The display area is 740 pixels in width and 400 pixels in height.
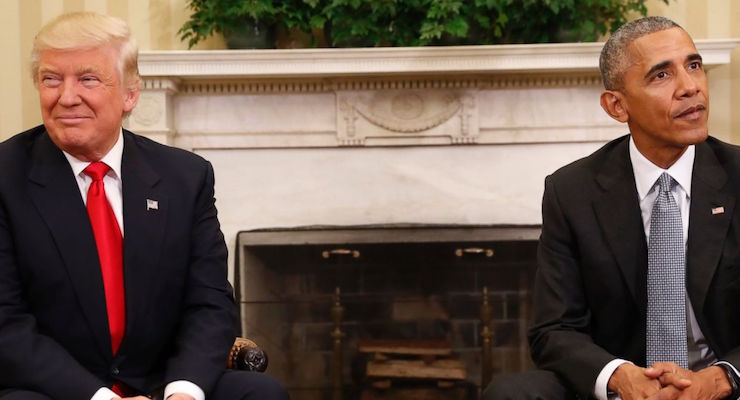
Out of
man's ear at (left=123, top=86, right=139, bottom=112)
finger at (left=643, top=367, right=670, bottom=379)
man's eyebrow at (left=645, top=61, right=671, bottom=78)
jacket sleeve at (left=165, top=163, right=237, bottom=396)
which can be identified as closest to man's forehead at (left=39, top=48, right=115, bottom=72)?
man's ear at (left=123, top=86, right=139, bottom=112)

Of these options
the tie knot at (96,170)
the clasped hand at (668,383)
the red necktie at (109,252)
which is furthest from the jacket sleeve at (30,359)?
the clasped hand at (668,383)

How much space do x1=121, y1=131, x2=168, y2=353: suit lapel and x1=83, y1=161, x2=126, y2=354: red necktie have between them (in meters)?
0.02

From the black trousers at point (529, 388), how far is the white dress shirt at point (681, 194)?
0.30 m

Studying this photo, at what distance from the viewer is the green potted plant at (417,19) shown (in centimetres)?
338

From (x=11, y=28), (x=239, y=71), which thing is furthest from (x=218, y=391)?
(x=11, y=28)

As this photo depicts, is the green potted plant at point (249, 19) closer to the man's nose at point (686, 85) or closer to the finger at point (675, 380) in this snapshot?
the man's nose at point (686, 85)

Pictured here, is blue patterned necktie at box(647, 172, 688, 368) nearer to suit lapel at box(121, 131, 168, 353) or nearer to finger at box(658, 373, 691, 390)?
finger at box(658, 373, 691, 390)

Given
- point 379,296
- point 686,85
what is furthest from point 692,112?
point 379,296

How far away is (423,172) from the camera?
3.76 metres

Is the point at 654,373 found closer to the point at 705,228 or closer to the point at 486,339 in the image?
the point at 705,228

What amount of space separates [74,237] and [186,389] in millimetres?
396

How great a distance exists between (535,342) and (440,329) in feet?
5.67

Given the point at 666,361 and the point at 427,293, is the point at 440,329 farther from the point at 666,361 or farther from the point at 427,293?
the point at 666,361

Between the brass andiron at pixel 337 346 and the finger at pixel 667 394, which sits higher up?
the finger at pixel 667 394
